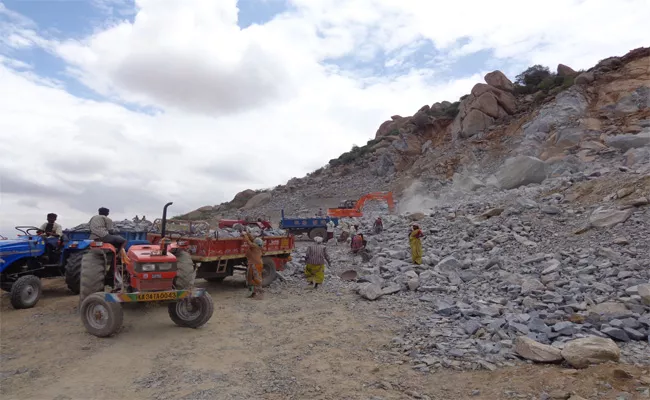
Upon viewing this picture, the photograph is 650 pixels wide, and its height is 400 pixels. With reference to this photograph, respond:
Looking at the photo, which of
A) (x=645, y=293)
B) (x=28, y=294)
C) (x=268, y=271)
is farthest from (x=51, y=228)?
(x=645, y=293)

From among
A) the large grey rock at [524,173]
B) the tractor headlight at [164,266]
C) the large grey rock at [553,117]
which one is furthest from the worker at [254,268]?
the large grey rock at [553,117]

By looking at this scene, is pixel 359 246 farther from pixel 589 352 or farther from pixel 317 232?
pixel 589 352

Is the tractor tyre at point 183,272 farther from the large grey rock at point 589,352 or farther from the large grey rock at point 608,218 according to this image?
the large grey rock at point 608,218

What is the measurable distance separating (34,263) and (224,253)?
3.54 metres

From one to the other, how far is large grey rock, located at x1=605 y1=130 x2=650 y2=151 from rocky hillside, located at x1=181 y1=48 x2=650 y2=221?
6 centimetres

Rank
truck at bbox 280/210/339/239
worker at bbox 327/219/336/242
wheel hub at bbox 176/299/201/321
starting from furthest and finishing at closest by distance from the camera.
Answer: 1. truck at bbox 280/210/339/239
2. worker at bbox 327/219/336/242
3. wheel hub at bbox 176/299/201/321

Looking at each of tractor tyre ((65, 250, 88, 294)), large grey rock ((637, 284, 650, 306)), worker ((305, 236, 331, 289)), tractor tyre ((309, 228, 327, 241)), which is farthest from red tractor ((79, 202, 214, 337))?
tractor tyre ((309, 228, 327, 241))

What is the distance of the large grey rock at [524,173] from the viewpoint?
2281 cm

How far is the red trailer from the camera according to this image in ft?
29.2

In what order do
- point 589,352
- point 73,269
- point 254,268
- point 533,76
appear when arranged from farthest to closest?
point 533,76, point 254,268, point 73,269, point 589,352

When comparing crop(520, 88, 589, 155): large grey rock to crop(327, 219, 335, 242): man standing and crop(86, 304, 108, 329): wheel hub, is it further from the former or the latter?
crop(86, 304, 108, 329): wheel hub

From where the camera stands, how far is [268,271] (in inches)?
406

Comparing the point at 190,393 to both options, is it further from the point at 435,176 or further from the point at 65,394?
the point at 435,176

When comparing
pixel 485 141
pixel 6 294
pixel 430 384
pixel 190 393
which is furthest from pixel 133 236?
pixel 485 141
